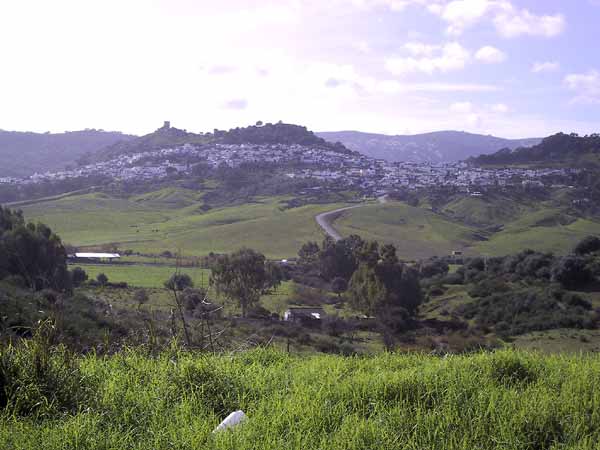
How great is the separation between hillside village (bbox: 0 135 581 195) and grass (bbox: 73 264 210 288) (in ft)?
182

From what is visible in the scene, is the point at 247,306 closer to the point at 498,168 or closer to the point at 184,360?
the point at 184,360

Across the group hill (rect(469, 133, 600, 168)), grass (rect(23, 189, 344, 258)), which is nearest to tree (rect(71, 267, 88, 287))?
grass (rect(23, 189, 344, 258))

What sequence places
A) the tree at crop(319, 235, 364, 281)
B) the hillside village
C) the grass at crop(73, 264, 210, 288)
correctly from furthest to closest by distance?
the hillside village → the tree at crop(319, 235, 364, 281) → the grass at crop(73, 264, 210, 288)

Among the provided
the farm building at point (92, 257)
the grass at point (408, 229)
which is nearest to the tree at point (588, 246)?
the grass at point (408, 229)

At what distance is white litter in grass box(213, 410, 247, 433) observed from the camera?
11.3ft

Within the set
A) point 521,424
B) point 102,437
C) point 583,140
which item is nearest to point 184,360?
point 102,437

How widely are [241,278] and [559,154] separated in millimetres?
109417

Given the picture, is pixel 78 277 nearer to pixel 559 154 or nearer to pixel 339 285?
pixel 339 285

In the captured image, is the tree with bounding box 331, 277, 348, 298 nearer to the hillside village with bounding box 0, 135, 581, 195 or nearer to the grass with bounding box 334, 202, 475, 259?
the grass with bounding box 334, 202, 475, 259

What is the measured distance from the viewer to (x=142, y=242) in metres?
57.2

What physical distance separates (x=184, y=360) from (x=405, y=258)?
46.5 metres

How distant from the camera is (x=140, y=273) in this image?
38531 mm

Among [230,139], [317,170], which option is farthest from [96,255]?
[230,139]

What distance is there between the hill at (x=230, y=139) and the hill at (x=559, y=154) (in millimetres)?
43940
